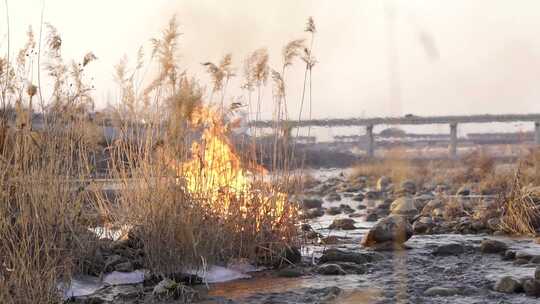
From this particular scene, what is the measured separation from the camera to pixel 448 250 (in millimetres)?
8594

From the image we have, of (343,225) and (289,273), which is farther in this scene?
(343,225)

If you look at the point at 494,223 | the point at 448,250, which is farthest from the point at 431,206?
the point at 448,250

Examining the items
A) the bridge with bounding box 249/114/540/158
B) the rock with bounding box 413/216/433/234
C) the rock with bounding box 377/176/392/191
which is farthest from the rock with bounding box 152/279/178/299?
the bridge with bounding box 249/114/540/158

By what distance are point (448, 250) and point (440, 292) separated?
2.44 metres

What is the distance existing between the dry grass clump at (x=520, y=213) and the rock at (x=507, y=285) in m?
3.91

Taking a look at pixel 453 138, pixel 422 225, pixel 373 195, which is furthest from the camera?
pixel 453 138

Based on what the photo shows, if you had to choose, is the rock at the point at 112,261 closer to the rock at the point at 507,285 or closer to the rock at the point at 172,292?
the rock at the point at 172,292

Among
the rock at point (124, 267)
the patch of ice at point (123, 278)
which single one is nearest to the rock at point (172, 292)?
the patch of ice at point (123, 278)

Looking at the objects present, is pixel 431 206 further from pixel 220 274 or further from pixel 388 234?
pixel 220 274

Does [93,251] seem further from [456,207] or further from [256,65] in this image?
[456,207]

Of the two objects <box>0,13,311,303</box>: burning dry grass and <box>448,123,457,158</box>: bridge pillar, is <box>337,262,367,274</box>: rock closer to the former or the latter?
<box>0,13,311,303</box>: burning dry grass

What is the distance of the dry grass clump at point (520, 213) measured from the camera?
10156 millimetres

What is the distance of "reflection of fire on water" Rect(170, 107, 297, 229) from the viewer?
695 centimetres

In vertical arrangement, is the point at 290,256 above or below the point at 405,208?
above
